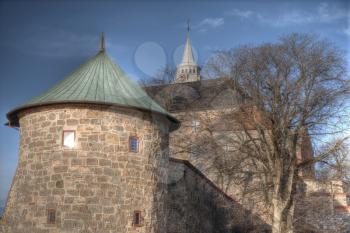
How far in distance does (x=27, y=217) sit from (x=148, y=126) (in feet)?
14.7

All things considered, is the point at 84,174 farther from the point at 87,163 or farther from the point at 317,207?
the point at 317,207

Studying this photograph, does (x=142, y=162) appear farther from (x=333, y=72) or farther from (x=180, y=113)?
(x=180, y=113)

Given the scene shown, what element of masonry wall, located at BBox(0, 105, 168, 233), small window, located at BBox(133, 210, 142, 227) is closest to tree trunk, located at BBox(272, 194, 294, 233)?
masonry wall, located at BBox(0, 105, 168, 233)

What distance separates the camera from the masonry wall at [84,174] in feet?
→ 41.8

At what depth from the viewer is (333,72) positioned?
54.4 feet

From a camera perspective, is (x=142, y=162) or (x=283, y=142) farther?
(x=283, y=142)

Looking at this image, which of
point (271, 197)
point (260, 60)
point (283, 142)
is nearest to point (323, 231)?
point (271, 197)

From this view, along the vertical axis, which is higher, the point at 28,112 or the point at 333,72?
the point at 333,72

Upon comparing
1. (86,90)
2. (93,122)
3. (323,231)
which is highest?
(86,90)

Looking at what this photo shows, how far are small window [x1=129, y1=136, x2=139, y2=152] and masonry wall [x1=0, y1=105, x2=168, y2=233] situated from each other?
0.41 feet

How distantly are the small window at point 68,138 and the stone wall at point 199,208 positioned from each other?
4683mm

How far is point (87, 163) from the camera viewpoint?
1303 cm

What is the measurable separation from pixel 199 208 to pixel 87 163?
7667 millimetres

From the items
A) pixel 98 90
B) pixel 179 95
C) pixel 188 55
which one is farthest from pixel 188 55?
pixel 98 90
